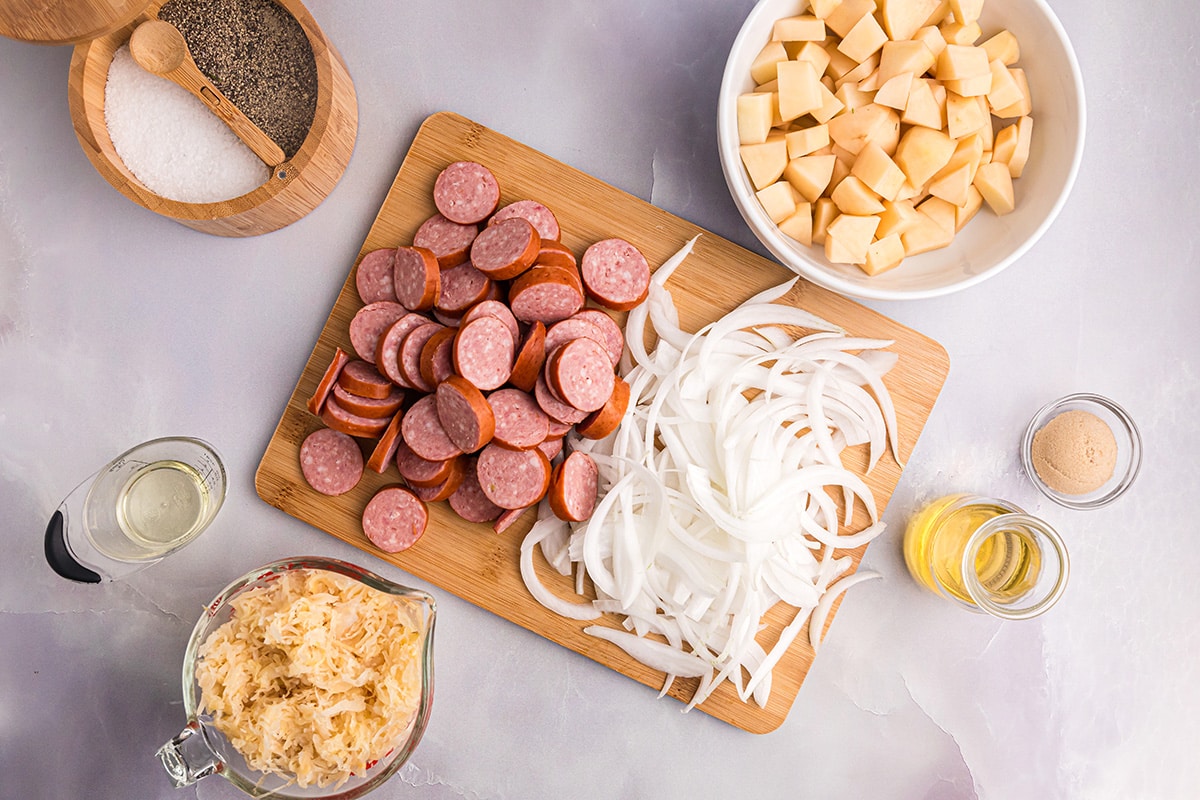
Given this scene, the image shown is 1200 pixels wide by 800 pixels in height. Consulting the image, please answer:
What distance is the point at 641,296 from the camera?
6.32 feet

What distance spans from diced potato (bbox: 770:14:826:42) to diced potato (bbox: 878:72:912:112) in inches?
7.7

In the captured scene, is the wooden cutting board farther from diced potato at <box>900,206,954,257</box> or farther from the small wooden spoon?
the small wooden spoon

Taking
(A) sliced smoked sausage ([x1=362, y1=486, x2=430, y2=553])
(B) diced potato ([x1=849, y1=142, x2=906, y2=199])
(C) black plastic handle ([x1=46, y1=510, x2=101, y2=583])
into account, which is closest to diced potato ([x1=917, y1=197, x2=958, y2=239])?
(B) diced potato ([x1=849, y1=142, x2=906, y2=199])

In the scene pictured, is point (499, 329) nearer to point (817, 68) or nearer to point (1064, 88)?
point (817, 68)

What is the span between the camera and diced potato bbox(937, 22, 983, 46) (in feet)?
5.70

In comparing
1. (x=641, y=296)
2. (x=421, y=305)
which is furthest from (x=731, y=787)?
(x=421, y=305)

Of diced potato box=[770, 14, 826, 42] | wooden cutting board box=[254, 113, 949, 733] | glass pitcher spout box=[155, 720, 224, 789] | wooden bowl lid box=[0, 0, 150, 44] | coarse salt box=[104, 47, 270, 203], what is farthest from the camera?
wooden cutting board box=[254, 113, 949, 733]

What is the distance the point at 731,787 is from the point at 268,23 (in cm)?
229

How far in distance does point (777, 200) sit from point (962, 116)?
17.3 inches

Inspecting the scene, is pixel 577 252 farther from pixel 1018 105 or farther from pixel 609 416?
pixel 1018 105

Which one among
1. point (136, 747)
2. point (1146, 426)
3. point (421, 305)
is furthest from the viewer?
point (1146, 426)

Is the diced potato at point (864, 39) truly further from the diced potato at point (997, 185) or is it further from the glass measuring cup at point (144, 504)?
the glass measuring cup at point (144, 504)

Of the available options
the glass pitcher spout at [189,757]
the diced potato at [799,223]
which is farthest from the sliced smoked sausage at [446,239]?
the glass pitcher spout at [189,757]

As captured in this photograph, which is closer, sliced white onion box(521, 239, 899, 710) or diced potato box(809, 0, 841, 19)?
diced potato box(809, 0, 841, 19)
